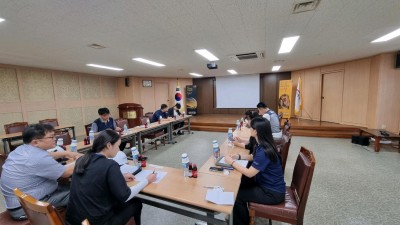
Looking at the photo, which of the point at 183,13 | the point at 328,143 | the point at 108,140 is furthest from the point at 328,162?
the point at 108,140

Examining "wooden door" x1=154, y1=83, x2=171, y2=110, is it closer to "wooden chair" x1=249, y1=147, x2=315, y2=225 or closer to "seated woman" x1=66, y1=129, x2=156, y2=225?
"seated woman" x1=66, y1=129, x2=156, y2=225

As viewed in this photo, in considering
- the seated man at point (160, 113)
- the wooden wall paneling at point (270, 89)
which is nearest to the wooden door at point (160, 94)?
the seated man at point (160, 113)

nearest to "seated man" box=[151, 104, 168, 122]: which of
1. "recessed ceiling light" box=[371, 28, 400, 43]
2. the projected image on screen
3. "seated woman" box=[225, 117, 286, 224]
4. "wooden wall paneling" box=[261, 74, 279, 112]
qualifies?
"seated woman" box=[225, 117, 286, 224]

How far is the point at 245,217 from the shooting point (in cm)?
170

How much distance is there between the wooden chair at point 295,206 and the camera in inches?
59.0

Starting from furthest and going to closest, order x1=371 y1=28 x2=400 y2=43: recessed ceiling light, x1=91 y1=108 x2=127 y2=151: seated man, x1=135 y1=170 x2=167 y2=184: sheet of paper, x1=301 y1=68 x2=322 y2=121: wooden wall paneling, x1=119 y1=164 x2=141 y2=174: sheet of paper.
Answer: x1=301 y1=68 x2=322 y2=121: wooden wall paneling, x1=91 y1=108 x2=127 y2=151: seated man, x1=371 y1=28 x2=400 y2=43: recessed ceiling light, x1=119 y1=164 x2=141 y2=174: sheet of paper, x1=135 y1=170 x2=167 y2=184: sheet of paper

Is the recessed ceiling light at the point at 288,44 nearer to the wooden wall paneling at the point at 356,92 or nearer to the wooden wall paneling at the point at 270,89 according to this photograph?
the wooden wall paneling at the point at 356,92

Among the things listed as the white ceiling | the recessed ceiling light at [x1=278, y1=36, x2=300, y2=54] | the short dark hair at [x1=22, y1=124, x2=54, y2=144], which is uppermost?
the recessed ceiling light at [x1=278, y1=36, x2=300, y2=54]

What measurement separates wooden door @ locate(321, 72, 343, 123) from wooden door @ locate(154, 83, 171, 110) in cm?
743

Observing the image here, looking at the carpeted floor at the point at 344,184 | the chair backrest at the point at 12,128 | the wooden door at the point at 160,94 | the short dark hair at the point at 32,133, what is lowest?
the carpeted floor at the point at 344,184

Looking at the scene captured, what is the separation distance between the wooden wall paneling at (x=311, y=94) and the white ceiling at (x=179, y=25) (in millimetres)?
3356

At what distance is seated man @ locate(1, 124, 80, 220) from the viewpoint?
150 cm

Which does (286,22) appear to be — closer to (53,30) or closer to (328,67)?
(53,30)

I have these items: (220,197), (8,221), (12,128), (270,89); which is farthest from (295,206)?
(270,89)
